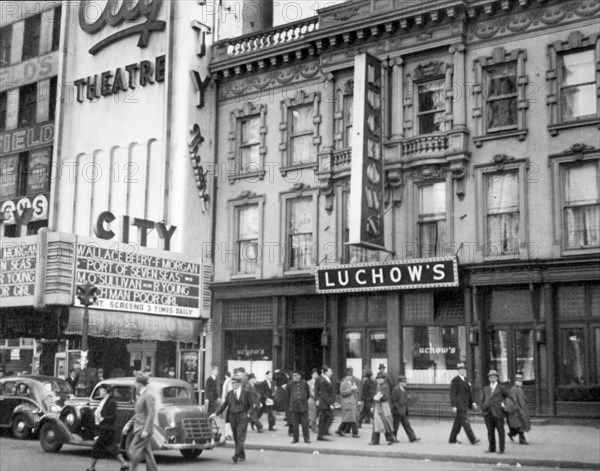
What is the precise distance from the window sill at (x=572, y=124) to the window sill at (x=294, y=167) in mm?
8705

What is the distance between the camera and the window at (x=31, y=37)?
41906mm

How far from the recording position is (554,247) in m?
25.4

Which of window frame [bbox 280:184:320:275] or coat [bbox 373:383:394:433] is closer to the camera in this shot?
coat [bbox 373:383:394:433]

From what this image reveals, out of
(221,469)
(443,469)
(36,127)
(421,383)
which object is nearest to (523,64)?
(421,383)

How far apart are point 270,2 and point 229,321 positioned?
15073 mm

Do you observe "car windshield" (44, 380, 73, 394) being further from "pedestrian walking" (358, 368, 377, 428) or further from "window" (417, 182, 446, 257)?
"window" (417, 182, 446, 257)

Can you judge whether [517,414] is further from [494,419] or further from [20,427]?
[20,427]

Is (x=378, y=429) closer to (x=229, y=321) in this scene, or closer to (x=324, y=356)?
(x=324, y=356)

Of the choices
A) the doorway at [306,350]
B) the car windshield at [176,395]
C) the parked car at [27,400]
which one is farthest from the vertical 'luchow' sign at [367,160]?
the parked car at [27,400]

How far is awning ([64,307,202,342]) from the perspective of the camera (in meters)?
27.0

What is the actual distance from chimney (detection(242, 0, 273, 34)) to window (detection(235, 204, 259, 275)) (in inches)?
374

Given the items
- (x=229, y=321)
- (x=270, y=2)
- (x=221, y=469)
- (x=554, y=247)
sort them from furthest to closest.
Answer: (x=270, y=2)
(x=229, y=321)
(x=554, y=247)
(x=221, y=469)

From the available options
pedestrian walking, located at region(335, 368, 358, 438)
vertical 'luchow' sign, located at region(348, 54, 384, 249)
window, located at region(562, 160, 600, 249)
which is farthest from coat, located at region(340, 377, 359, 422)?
window, located at region(562, 160, 600, 249)

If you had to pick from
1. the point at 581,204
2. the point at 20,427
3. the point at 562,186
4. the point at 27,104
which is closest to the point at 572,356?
the point at 581,204
